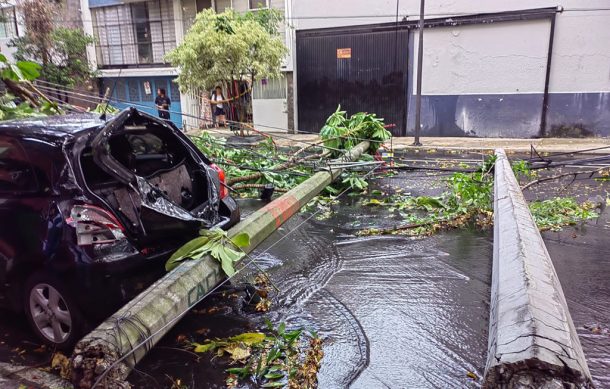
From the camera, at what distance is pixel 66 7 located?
2245 centimetres

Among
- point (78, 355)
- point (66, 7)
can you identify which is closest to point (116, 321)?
point (78, 355)

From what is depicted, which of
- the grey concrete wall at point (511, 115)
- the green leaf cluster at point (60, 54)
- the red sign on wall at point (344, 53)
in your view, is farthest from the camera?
the green leaf cluster at point (60, 54)

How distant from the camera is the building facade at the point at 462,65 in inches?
595

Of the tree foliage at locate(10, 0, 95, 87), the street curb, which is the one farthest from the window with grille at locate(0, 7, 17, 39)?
the street curb

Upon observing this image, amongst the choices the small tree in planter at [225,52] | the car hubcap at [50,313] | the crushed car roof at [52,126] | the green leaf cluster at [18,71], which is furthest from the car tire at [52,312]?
the small tree in planter at [225,52]

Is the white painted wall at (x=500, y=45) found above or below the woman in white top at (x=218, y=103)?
above

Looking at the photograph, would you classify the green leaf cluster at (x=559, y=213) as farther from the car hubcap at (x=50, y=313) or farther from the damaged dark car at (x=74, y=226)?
the car hubcap at (x=50, y=313)

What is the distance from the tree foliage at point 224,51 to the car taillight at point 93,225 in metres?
13.0

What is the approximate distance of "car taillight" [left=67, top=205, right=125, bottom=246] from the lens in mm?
3207

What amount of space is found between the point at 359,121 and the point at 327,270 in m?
5.55

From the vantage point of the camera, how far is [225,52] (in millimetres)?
15430

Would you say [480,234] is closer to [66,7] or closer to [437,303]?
[437,303]

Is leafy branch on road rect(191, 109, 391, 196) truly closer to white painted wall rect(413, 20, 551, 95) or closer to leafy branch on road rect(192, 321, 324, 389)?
leafy branch on road rect(192, 321, 324, 389)

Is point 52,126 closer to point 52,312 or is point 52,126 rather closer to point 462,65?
point 52,312
